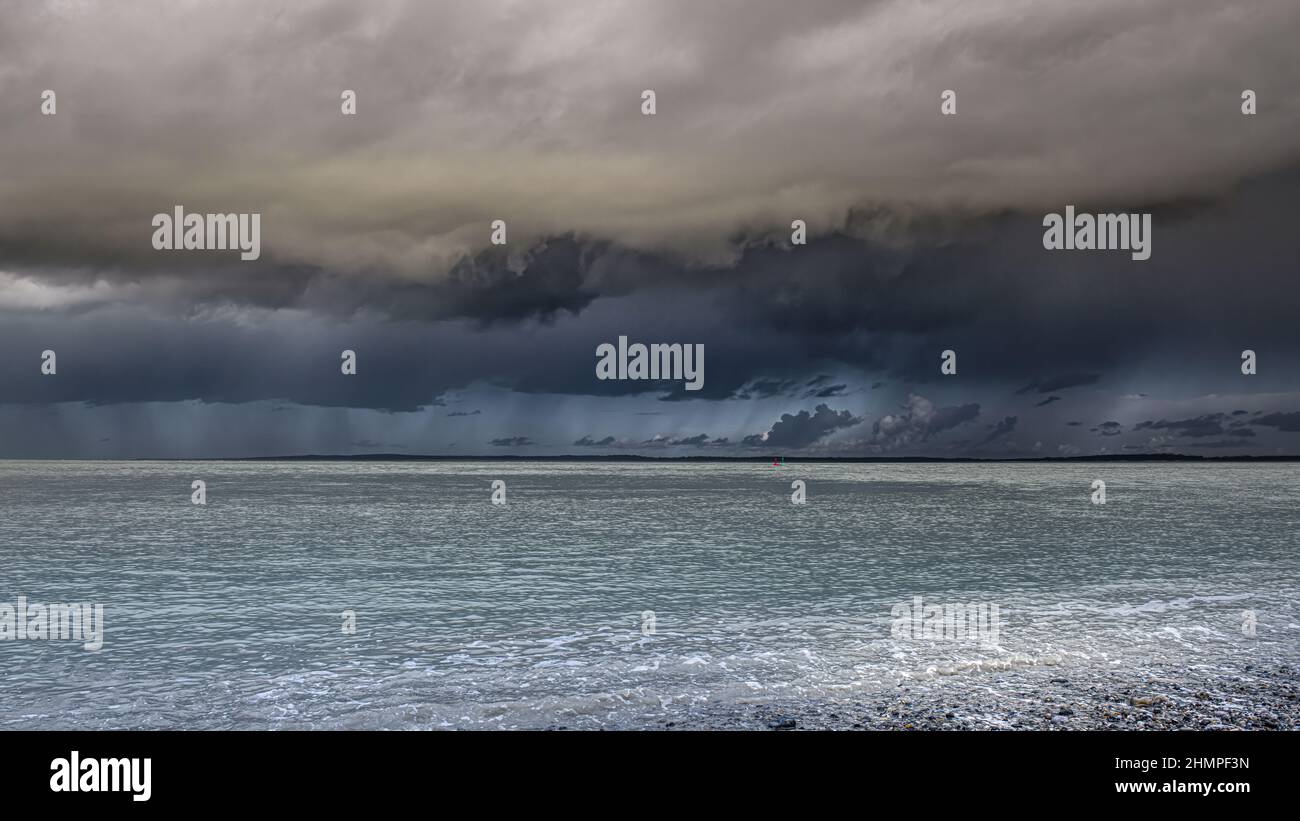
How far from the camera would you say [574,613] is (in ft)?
88.0

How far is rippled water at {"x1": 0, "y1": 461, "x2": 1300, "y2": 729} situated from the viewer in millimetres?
17031

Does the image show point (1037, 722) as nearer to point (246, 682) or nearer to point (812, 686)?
point (812, 686)

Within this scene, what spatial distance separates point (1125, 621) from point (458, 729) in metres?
20.2

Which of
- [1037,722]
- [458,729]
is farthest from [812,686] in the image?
[458,729]

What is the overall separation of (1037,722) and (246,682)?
612 inches

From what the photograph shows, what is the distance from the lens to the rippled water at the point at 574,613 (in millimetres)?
17031
